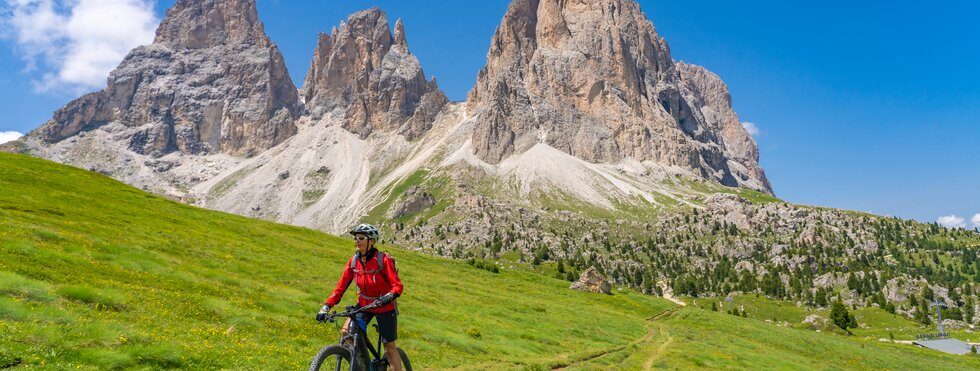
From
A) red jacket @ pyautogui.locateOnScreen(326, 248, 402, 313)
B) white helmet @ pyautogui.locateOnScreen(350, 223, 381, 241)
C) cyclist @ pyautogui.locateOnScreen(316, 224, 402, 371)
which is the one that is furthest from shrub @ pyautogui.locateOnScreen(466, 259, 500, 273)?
white helmet @ pyautogui.locateOnScreen(350, 223, 381, 241)

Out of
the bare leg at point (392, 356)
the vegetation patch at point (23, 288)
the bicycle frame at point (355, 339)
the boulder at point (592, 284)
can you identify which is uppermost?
the bicycle frame at point (355, 339)

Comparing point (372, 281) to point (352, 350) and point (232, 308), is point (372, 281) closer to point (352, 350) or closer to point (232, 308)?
point (352, 350)

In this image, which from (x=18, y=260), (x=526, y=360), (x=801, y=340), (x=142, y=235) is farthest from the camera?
(x=801, y=340)

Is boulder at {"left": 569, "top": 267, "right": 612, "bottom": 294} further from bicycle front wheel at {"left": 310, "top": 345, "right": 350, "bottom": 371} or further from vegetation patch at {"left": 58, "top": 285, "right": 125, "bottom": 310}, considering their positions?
bicycle front wheel at {"left": 310, "top": 345, "right": 350, "bottom": 371}

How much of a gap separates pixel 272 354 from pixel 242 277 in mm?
20699

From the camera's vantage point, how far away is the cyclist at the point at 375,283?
14.4 m

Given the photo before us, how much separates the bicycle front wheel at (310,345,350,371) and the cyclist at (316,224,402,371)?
1237 mm

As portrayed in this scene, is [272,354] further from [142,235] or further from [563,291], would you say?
[563,291]

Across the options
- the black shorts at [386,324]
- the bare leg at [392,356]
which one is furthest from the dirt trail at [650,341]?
the black shorts at [386,324]

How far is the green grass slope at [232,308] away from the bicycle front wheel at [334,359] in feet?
24.5

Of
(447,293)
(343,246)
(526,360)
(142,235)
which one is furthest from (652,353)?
(343,246)

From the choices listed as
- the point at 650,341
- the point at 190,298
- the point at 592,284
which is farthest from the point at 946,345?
the point at 190,298

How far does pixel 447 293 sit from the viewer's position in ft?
178

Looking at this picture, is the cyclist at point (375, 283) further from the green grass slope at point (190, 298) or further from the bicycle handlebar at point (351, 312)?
the green grass slope at point (190, 298)
